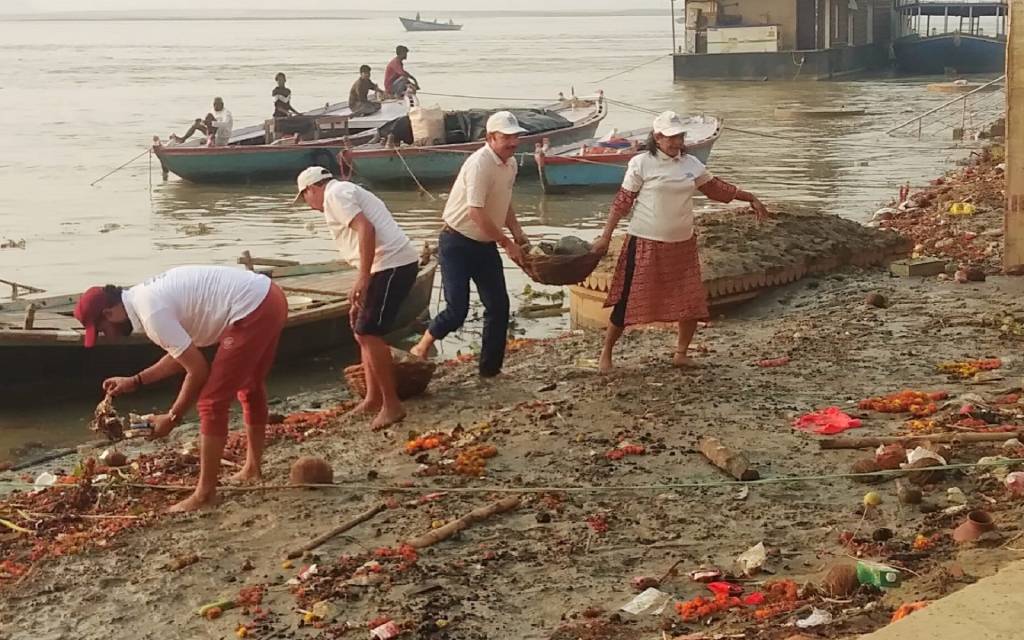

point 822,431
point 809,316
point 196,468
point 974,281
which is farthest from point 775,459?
point 974,281

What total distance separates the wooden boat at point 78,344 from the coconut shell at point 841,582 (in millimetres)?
6397

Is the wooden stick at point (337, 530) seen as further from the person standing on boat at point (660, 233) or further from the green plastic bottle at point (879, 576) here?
the person standing on boat at point (660, 233)

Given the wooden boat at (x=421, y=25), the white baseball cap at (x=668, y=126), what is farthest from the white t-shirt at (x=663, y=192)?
the wooden boat at (x=421, y=25)

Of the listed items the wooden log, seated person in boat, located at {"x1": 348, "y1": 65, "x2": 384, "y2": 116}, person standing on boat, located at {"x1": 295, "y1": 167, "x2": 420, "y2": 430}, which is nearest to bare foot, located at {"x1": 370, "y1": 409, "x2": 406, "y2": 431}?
person standing on boat, located at {"x1": 295, "y1": 167, "x2": 420, "y2": 430}

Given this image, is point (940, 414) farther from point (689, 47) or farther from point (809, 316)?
point (689, 47)

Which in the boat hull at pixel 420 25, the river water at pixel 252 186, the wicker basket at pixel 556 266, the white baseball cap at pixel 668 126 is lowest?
the river water at pixel 252 186

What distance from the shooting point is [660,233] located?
25.7 ft

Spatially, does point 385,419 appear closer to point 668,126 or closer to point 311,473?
point 311,473

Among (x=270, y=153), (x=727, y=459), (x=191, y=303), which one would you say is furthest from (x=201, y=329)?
(x=270, y=153)

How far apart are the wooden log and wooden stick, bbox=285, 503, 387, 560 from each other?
61.8 inches

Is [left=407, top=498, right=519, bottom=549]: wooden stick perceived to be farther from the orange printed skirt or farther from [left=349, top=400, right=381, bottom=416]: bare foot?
the orange printed skirt

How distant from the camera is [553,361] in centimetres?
934

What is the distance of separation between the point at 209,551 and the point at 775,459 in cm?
266

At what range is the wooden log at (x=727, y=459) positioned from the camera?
608 centimetres
